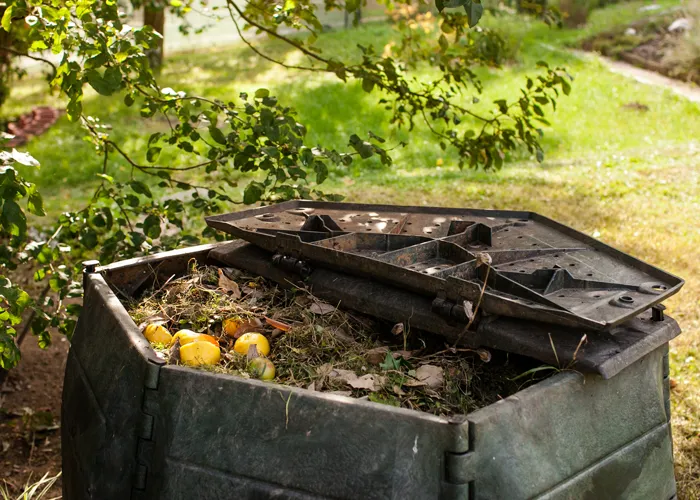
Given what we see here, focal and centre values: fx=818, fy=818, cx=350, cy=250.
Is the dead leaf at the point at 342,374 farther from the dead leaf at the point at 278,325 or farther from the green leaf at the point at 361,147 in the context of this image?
the green leaf at the point at 361,147

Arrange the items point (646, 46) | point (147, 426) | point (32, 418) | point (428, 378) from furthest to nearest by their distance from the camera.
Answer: point (646, 46)
point (32, 418)
point (428, 378)
point (147, 426)

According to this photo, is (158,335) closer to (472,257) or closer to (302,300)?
(302,300)

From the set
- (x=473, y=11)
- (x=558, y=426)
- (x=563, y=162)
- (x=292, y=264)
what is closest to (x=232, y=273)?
(x=292, y=264)

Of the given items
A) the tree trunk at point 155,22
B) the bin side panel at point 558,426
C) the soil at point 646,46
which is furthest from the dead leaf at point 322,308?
the soil at point 646,46

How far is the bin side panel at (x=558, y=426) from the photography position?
6.77ft

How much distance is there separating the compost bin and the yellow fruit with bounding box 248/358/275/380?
332mm

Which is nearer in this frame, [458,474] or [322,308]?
[458,474]

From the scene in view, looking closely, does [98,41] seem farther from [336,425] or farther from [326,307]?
[336,425]

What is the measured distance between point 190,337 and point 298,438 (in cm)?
79

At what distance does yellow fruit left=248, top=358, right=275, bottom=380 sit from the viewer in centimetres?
266

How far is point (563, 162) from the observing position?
952cm

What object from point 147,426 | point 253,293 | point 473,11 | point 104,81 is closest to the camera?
point 147,426

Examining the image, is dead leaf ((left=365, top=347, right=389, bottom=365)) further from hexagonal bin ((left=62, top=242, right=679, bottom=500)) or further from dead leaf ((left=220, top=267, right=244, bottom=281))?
dead leaf ((left=220, top=267, right=244, bottom=281))

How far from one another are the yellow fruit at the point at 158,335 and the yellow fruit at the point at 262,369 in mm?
415
